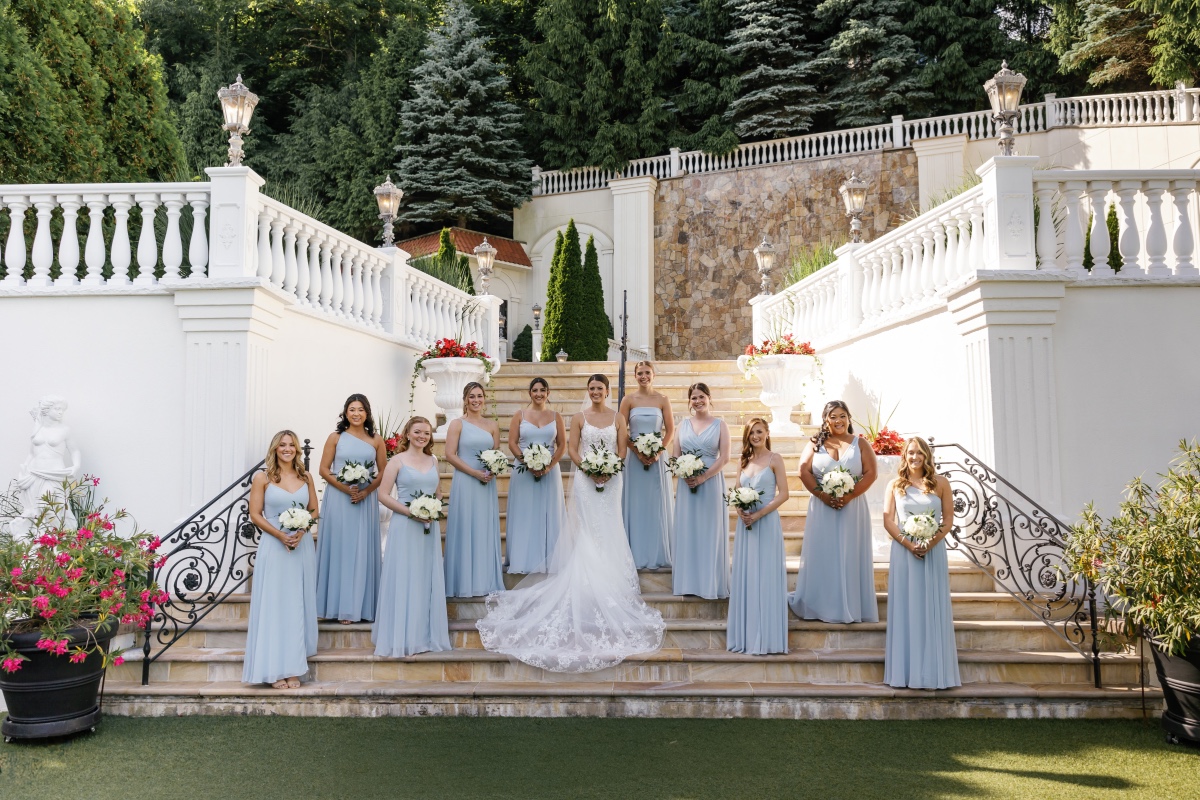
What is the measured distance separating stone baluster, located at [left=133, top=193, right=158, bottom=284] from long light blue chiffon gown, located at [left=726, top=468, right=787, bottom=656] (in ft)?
17.3

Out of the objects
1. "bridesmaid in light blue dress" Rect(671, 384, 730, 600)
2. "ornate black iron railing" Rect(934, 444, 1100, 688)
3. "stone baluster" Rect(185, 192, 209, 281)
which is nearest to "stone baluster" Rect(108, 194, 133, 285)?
"stone baluster" Rect(185, 192, 209, 281)

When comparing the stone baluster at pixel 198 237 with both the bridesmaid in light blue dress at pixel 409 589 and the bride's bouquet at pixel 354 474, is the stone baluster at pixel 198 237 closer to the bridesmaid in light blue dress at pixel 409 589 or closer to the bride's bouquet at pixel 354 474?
the bride's bouquet at pixel 354 474

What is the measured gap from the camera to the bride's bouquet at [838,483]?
239 inches

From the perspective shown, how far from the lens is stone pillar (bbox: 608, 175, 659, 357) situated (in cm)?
2364

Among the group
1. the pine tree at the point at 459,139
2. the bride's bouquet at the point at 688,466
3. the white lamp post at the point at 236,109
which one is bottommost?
the bride's bouquet at the point at 688,466

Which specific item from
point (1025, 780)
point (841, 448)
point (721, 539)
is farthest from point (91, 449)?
point (1025, 780)

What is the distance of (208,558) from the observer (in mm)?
6832

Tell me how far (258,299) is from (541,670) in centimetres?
370

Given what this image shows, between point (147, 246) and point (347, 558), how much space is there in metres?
3.25

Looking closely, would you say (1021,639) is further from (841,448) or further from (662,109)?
(662,109)

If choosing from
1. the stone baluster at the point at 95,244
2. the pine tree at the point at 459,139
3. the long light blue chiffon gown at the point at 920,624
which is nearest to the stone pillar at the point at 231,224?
the stone baluster at the point at 95,244

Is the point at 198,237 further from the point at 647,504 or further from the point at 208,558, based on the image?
the point at 647,504

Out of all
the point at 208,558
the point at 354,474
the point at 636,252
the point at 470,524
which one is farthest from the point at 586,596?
the point at 636,252

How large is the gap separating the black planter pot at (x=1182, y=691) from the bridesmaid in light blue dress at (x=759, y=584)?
7.17ft
